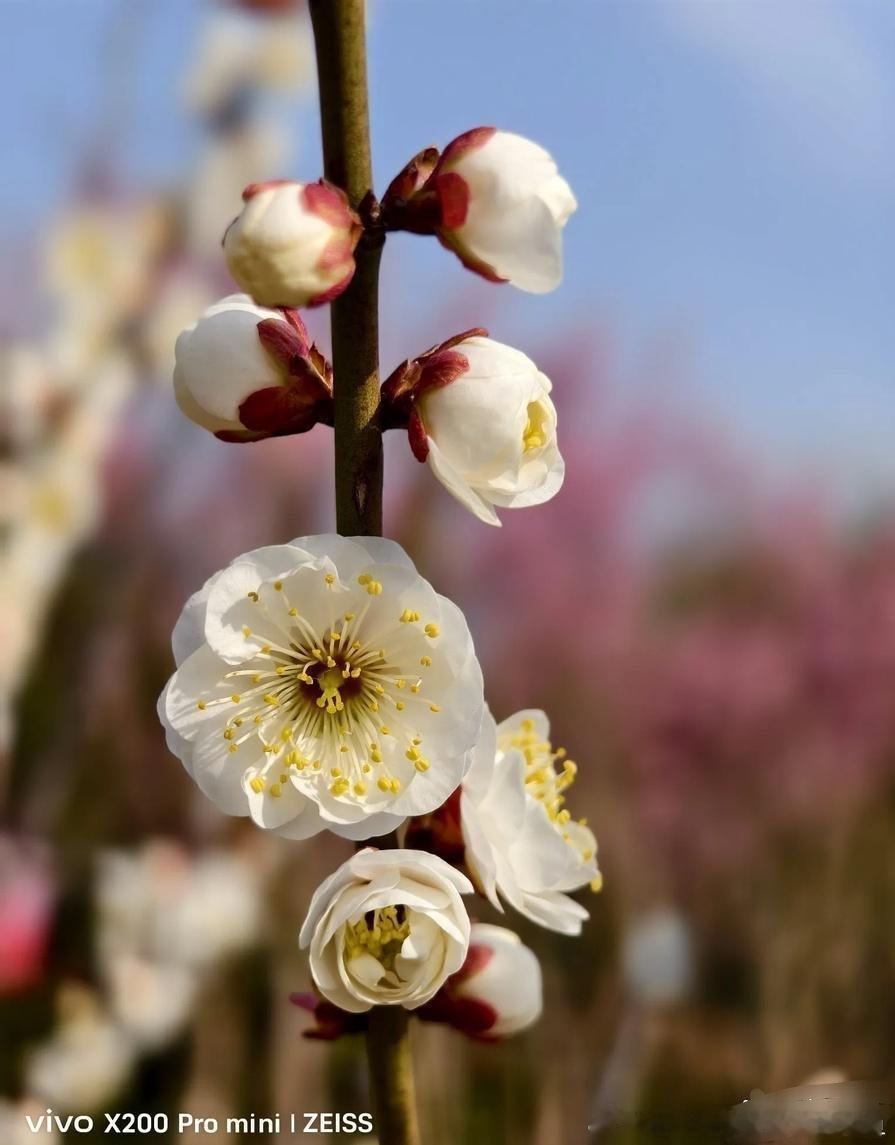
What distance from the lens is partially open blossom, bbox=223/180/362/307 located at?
32 centimetres

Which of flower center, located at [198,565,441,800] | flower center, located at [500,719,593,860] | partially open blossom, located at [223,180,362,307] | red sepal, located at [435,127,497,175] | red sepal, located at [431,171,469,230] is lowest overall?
flower center, located at [500,719,593,860]

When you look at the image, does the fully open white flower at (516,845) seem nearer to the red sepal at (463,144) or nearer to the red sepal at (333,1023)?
the red sepal at (333,1023)

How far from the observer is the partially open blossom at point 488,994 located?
42 cm

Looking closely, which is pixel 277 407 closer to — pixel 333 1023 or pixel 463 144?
pixel 463 144

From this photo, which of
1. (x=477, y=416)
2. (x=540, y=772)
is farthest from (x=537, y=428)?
(x=540, y=772)

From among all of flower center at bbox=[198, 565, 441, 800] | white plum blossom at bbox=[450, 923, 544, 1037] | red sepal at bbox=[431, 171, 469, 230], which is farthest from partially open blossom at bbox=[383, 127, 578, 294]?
white plum blossom at bbox=[450, 923, 544, 1037]

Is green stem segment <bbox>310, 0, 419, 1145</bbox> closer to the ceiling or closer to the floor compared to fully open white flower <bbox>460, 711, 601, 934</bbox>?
closer to the ceiling

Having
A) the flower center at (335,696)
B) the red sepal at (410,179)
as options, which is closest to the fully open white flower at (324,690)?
the flower center at (335,696)

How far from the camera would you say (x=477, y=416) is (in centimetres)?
36

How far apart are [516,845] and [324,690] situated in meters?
0.09

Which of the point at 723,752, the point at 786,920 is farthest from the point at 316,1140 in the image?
the point at 723,752

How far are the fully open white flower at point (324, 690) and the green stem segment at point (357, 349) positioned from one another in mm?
15

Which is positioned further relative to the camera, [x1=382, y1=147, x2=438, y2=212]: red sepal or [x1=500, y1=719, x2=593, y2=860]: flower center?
[x1=500, y1=719, x2=593, y2=860]: flower center

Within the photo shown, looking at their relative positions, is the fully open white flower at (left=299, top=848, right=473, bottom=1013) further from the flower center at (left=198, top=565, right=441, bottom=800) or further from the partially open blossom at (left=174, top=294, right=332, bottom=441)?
the partially open blossom at (left=174, top=294, right=332, bottom=441)
